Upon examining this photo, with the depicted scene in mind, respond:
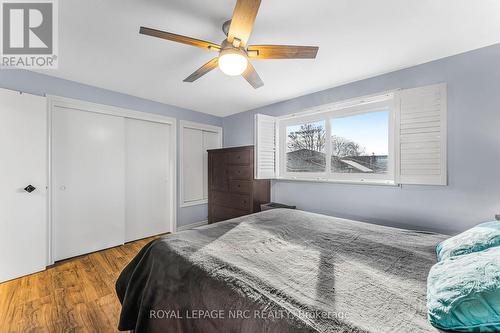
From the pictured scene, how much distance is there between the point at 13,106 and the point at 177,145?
78.4 inches

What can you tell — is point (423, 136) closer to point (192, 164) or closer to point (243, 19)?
point (243, 19)

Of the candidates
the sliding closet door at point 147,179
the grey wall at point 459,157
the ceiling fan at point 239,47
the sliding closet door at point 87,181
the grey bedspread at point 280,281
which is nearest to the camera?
the grey bedspread at point 280,281

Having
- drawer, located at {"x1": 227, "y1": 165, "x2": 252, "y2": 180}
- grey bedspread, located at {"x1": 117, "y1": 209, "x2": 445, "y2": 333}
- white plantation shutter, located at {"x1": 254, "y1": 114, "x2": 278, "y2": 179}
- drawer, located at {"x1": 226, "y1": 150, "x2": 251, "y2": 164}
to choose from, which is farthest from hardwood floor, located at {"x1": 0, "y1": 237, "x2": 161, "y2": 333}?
white plantation shutter, located at {"x1": 254, "y1": 114, "x2": 278, "y2": 179}

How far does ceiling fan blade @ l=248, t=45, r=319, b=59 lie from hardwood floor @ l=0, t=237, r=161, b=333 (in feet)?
7.68

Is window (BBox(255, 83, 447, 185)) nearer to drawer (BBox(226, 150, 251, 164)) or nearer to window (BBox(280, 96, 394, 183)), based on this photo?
window (BBox(280, 96, 394, 183))

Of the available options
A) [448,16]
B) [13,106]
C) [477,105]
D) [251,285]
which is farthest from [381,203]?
[13,106]

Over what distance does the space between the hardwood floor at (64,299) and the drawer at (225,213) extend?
1.60 meters

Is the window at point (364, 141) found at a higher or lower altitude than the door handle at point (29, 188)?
higher

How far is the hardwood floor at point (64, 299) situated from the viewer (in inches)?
63.6

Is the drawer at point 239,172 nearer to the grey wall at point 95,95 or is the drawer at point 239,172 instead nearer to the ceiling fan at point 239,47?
the grey wall at point 95,95

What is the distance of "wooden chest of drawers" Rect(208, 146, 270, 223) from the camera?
132 inches

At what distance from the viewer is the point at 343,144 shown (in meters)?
2.91
